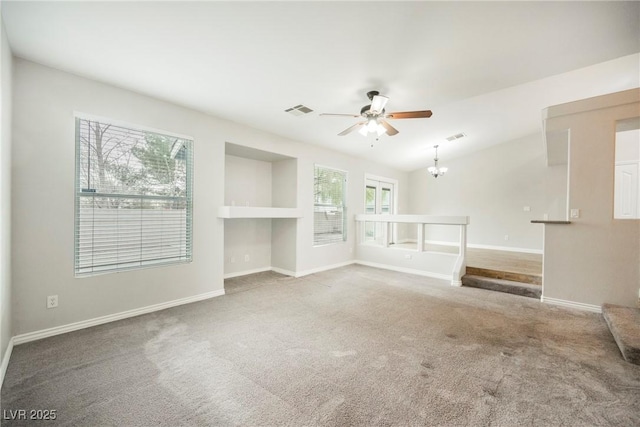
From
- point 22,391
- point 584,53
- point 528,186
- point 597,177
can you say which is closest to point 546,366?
point 597,177

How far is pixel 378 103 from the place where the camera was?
3.10 m

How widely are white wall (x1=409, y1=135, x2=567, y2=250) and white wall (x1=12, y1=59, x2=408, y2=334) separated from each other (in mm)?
6995

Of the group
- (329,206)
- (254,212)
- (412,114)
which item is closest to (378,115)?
(412,114)

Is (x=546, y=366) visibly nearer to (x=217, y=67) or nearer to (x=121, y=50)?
(x=217, y=67)

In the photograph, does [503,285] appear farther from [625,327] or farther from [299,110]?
[299,110]

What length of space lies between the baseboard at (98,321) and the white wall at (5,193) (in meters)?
0.16

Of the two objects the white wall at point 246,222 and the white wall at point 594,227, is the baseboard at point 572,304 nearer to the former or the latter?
the white wall at point 594,227

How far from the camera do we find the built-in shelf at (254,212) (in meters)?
3.95

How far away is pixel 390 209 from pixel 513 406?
7037 mm

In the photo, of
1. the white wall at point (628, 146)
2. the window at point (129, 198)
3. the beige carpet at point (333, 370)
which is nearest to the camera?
the beige carpet at point (333, 370)

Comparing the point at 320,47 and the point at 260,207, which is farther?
the point at 260,207

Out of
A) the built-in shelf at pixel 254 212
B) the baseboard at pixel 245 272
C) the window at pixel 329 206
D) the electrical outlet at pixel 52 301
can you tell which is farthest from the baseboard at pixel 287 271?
the electrical outlet at pixel 52 301

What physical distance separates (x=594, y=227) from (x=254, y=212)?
190 inches

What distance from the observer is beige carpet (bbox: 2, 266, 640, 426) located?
5.53 feet
